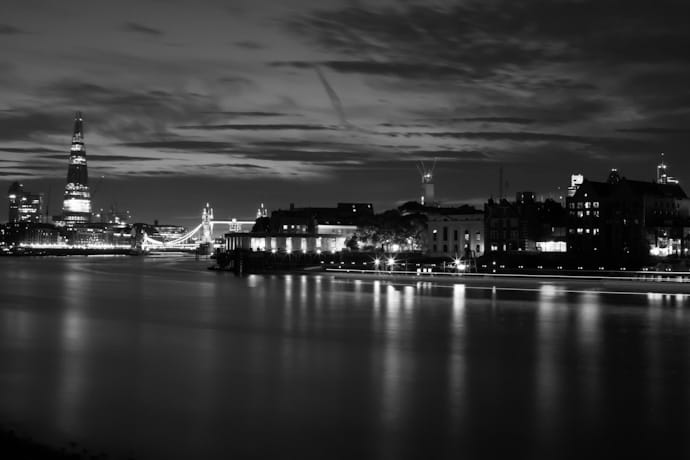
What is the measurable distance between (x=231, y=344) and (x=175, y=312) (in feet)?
44.6

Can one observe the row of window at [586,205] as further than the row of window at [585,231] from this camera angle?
Yes

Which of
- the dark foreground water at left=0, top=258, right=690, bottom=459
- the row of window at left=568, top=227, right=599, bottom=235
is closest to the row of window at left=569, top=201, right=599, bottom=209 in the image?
the row of window at left=568, top=227, right=599, bottom=235

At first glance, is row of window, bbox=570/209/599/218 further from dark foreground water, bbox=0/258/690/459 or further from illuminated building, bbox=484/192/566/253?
dark foreground water, bbox=0/258/690/459

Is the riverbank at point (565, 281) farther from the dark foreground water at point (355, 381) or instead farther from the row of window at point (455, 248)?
the row of window at point (455, 248)

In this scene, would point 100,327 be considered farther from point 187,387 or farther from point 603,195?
point 603,195

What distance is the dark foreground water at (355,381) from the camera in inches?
568

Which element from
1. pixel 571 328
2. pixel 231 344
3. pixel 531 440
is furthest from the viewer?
pixel 571 328

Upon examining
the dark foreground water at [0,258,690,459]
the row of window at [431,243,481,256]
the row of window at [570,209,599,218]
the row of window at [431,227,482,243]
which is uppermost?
the row of window at [570,209,599,218]

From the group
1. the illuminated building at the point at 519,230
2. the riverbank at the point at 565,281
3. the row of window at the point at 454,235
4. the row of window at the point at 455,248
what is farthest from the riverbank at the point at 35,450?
the row of window at the point at 454,235

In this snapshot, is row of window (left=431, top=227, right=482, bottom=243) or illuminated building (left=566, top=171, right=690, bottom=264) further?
row of window (left=431, top=227, right=482, bottom=243)

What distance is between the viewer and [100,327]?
33031 mm

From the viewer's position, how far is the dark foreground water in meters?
14.4

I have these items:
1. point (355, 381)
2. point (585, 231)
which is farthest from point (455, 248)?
point (355, 381)

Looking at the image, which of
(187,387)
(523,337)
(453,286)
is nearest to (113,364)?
(187,387)
